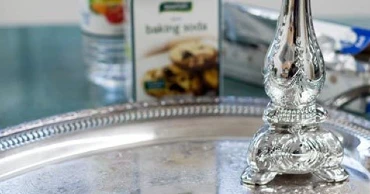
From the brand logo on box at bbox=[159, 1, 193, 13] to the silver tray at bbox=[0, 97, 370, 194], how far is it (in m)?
0.09

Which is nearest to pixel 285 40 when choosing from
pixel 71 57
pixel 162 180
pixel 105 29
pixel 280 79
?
pixel 280 79

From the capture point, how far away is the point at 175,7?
3.03 ft

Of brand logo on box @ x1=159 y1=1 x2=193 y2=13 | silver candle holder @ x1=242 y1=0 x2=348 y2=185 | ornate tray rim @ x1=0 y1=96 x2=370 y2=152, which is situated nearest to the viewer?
silver candle holder @ x1=242 y1=0 x2=348 y2=185

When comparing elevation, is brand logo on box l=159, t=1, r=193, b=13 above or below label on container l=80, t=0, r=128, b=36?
above

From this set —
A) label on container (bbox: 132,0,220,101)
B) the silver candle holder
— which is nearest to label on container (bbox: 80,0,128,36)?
label on container (bbox: 132,0,220,101)

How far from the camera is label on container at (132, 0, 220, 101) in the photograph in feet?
3.03

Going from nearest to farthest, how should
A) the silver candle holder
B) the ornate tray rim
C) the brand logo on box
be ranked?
the silver candle holder, the ornate tray rim, the brand logo on box

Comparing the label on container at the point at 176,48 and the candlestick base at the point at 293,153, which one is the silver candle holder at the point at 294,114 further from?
the label on container at the point at 176,48

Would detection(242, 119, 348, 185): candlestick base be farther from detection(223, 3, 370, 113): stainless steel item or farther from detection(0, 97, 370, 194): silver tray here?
detection(223, 3, 370, 113): stainless steel item

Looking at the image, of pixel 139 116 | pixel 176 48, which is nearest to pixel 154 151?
pixel 139 116

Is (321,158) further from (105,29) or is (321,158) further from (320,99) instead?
(105,29)

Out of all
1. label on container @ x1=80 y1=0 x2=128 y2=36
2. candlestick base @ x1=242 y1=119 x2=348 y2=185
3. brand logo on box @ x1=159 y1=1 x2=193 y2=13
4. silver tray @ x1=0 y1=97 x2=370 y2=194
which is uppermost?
brand logo on box @ x1=159 y1=1 x2=193 y2=13

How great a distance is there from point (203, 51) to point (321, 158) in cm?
26

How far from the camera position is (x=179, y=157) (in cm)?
77
